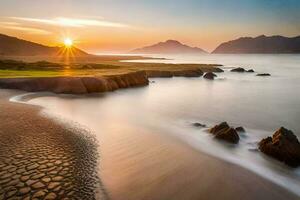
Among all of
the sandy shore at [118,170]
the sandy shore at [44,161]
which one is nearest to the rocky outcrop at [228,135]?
the sandy shore at [118,170]

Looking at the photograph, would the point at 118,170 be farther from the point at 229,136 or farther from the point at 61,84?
the point at 61,84

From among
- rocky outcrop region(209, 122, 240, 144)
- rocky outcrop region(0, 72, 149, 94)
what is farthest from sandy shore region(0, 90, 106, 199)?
rocky outcrop region(0, 72, 149, 94)

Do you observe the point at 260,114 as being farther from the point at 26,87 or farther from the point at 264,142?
the point at 26,87

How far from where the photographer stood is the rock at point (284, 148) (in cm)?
1491

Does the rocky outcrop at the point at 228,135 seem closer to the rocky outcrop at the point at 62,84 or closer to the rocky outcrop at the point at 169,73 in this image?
the rocky outcrop at the point at 62,84

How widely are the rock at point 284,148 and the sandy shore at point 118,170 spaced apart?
286cm

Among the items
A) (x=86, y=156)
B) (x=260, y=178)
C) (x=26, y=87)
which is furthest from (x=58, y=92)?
(x=260, y=178)

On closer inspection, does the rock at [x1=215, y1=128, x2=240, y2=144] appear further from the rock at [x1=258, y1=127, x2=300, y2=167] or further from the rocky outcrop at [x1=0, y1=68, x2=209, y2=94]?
the rocky outcrop at [x1=0, y1=68, x2=209, y2=94]

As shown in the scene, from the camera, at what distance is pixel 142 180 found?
12.0m

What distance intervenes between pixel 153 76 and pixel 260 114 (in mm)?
42159

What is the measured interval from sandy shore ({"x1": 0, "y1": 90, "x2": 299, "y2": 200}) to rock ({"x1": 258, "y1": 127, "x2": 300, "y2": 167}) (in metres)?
2.86

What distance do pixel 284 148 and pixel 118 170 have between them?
902cm

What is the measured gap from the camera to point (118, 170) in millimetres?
13078

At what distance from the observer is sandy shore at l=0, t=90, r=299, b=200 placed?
36.0 feet
